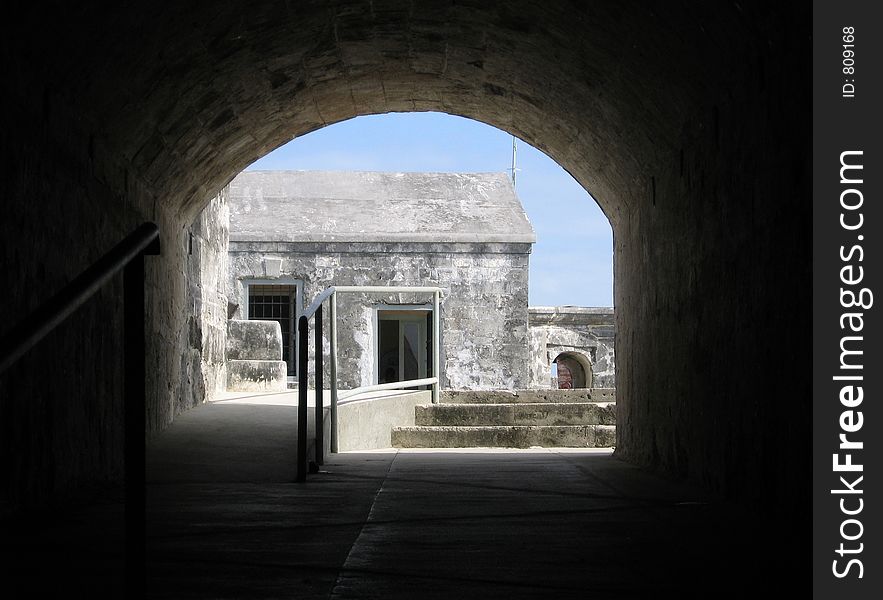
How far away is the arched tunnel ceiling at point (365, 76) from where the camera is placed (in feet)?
14.3

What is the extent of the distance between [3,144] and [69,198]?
86 cm

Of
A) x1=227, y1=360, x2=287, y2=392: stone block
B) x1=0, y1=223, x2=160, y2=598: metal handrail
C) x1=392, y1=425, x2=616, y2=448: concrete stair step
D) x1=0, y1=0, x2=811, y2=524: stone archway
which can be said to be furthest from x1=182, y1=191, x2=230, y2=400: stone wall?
x1=0, y1=223, x2=160, y2=598: metal handrail

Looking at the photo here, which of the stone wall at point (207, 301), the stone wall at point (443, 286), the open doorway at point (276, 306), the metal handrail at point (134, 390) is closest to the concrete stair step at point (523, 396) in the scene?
the stone wall at point (207, 301)

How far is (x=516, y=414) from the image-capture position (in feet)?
39.3

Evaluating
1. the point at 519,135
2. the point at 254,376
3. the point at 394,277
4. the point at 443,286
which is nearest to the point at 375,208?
the point at 394,277

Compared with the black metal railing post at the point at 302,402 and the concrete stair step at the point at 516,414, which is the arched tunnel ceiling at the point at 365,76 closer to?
→ the black metal railing post at the point at 302,402

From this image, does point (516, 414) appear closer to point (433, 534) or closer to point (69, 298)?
point (433, 534)

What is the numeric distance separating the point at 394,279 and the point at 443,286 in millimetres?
901

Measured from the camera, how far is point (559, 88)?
243 inches

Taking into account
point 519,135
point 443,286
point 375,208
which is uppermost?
point 375,208

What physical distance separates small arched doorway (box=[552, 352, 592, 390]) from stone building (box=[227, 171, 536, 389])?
6.88 feet

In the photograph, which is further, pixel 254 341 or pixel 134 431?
pixel 254 341
